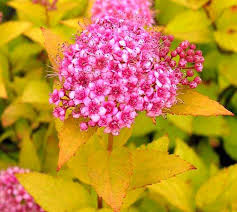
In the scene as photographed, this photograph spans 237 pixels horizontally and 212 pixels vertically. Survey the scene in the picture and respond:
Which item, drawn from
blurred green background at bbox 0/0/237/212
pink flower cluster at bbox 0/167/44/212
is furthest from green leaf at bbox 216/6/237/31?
pink flower cluster at bbox 0/167/44/212

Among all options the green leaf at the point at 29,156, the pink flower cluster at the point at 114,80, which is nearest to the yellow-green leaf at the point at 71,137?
the pink flower cluster at the point at 114,80

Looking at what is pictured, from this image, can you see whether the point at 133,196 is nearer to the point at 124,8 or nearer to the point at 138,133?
the point at 138,133

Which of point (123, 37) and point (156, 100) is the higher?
point (123, 37)

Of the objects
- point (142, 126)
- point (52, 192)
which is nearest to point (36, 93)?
point (142, 126)

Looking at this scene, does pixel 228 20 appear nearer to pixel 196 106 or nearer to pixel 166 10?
pixel 166 10

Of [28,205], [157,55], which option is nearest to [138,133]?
[28,205]
